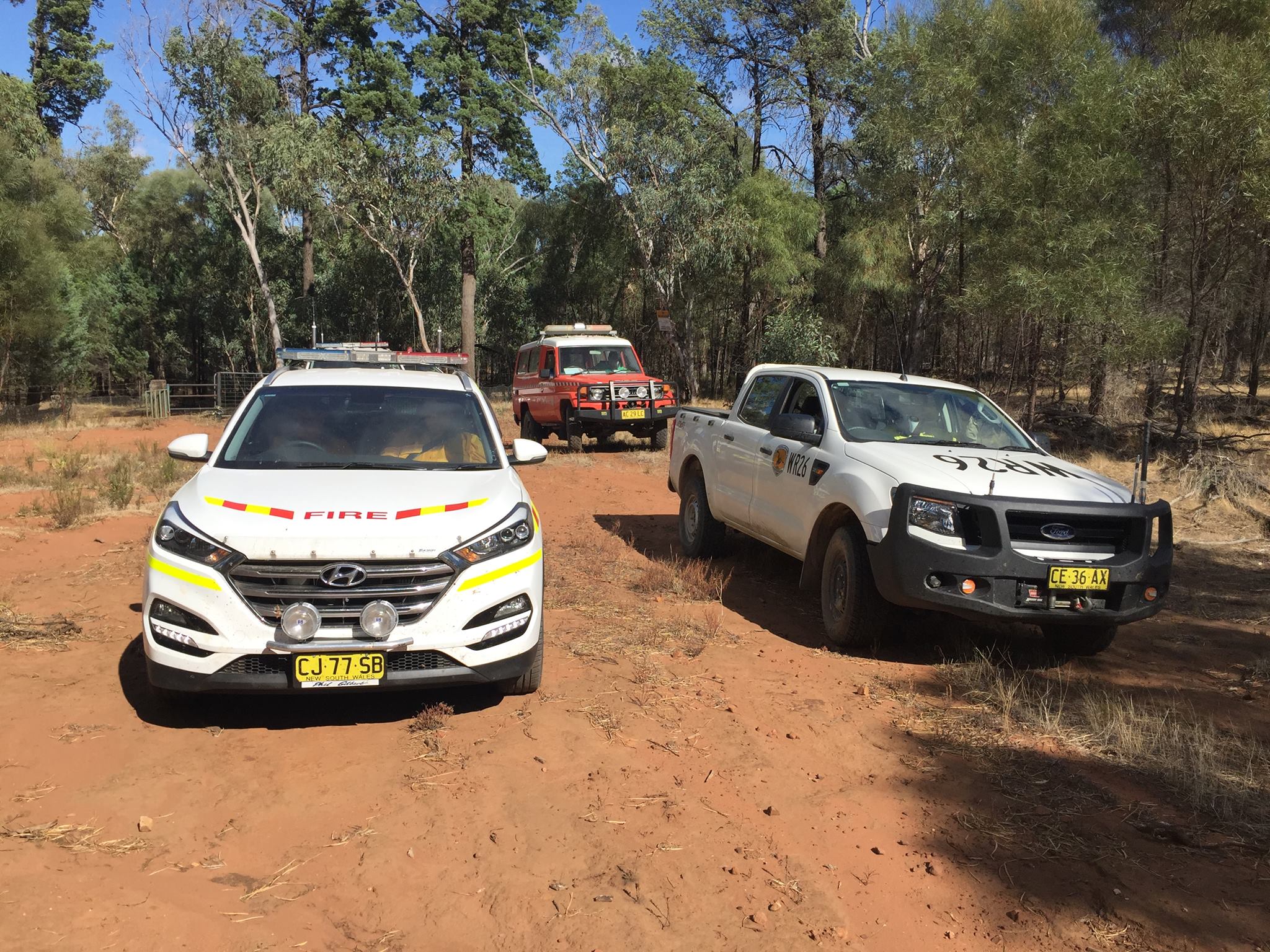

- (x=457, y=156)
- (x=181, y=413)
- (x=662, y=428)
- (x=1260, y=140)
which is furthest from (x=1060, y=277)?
(x=181, y=413)

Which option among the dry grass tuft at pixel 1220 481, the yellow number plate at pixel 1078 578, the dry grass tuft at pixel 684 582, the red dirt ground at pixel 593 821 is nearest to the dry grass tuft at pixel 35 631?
the red dirt ground at pixel 593 821

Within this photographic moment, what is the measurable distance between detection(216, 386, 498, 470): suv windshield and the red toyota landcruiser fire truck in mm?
10620

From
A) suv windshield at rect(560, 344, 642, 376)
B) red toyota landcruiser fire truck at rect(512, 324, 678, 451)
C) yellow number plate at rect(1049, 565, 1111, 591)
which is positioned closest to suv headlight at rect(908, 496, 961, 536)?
yellow number plate at rect(1049, 565, 1111, 591)

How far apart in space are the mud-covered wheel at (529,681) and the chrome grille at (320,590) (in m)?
0.76

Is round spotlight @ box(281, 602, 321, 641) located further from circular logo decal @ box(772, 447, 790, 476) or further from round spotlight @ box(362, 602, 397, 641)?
circular logo decal @ box(772, 447, 790, 476)

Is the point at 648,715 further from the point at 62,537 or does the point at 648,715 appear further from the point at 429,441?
the point at 62,537

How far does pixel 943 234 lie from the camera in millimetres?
23000

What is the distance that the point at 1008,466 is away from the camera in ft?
19.2

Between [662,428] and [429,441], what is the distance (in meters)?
Result: 12.5

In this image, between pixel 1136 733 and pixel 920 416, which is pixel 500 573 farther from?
pixel 920 416

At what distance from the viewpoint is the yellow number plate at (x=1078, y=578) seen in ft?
17.1

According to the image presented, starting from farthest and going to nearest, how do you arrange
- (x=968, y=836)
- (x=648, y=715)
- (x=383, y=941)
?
A: (x=648, y=715) → (x=968, y=836) → (x=383, y=941)

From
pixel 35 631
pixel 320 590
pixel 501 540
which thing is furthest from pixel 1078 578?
pixel 35 631

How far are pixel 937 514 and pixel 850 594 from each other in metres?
0.77
